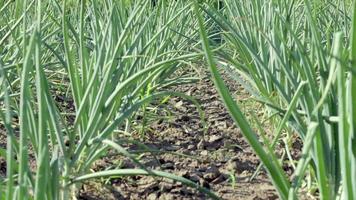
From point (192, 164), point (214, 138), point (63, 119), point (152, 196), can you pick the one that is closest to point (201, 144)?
point (214, 138)

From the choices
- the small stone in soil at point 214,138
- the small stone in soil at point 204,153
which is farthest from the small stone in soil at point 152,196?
the small stone in soil at point 214,138

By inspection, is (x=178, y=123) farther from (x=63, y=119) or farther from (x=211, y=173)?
(x=63, y=119)

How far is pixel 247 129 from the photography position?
0.74 m

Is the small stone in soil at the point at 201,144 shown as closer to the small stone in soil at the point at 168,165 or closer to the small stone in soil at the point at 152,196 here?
the small stone in soil at the point at 168,165

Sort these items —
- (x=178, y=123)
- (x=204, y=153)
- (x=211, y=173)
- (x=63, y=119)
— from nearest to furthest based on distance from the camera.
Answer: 1. (x=63, y=119)
2. (x=211, y=173)
3. (x=204, y=153)
4. (x=178, y=123)

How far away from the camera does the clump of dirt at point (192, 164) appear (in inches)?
48.7

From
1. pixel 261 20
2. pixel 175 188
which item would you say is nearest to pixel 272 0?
pixel 261 20

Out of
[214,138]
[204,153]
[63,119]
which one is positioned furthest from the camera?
[214,138]

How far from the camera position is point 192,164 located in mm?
1449

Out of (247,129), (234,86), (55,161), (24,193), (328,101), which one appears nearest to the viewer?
(24,193)

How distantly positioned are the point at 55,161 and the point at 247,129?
0.29 metres

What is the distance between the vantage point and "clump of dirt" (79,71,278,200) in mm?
1237

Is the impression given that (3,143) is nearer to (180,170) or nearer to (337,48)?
(180,170)

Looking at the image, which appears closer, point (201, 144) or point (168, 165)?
point (168, 165)
